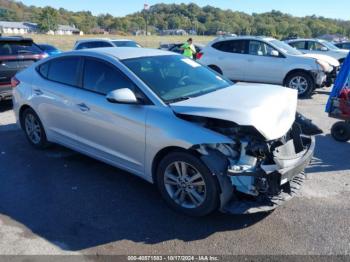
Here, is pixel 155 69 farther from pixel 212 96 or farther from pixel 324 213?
pixel 324 213

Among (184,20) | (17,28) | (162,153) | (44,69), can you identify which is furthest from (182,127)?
(184,20)

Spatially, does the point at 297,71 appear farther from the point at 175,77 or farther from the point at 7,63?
the point at 7,63

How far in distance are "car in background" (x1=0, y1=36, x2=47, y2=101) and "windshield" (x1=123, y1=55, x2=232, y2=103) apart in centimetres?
517

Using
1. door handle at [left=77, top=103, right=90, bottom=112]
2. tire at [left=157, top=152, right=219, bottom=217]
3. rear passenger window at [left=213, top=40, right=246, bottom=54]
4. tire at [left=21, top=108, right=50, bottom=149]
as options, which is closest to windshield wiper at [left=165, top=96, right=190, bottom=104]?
tire at [left=157, top=152, right=219, bottom=217]

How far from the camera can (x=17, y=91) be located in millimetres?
5887

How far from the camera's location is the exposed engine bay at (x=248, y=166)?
3.35 meters

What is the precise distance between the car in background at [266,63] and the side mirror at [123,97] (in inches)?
314

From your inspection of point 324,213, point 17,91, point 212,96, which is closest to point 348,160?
point 324,213

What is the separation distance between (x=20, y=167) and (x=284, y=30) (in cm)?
7919

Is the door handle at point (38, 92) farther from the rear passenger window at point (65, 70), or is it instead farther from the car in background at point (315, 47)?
the car in background at point (315, 47)

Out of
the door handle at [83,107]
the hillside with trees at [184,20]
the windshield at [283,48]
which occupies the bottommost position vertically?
the door handle at [83,107]

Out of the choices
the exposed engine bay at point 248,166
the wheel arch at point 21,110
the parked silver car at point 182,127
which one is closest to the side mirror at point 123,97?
the parked silver car at point 182,127

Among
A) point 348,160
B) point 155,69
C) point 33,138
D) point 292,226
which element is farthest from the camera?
point 33,138

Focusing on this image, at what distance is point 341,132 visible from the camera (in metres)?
6.34
